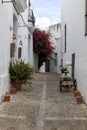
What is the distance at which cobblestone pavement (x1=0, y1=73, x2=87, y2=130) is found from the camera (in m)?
7.02

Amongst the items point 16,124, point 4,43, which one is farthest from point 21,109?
point 4,43

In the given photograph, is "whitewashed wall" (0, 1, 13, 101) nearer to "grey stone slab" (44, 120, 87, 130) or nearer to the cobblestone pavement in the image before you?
the cobblestone pavement

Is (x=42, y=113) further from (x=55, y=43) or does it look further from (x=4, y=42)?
(x=55, y=43)

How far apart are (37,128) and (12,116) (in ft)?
3.69

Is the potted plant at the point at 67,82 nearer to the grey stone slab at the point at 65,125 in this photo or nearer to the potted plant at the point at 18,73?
the potted plant at the point at 18,73

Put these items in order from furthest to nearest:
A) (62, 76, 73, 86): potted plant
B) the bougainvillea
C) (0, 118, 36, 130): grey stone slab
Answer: the bougainvillea → (62, 76, 73, 86): potted plant → (0, 118, 36, 130): grey stone slab

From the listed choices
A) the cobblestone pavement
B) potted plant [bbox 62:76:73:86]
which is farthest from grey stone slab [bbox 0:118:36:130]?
potted plant [bbox 62:76:73:86]

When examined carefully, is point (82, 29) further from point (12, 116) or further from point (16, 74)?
point (12, 116)

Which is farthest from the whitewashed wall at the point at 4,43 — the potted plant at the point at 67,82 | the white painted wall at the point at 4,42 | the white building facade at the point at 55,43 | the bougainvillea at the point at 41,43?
the white building facade at the point at 55,43

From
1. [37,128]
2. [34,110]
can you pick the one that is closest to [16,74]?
[34,110]

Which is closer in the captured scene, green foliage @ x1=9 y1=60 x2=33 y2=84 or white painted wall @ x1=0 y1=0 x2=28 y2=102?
white painted wall @ x1=0 y1=0 x2=28 y2=102

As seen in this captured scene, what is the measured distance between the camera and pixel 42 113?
8203 mm

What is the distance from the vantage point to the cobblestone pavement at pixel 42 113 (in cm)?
702

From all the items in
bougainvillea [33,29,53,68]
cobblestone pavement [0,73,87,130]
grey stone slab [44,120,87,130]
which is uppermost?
bougainvillea [33,29,53,68]
